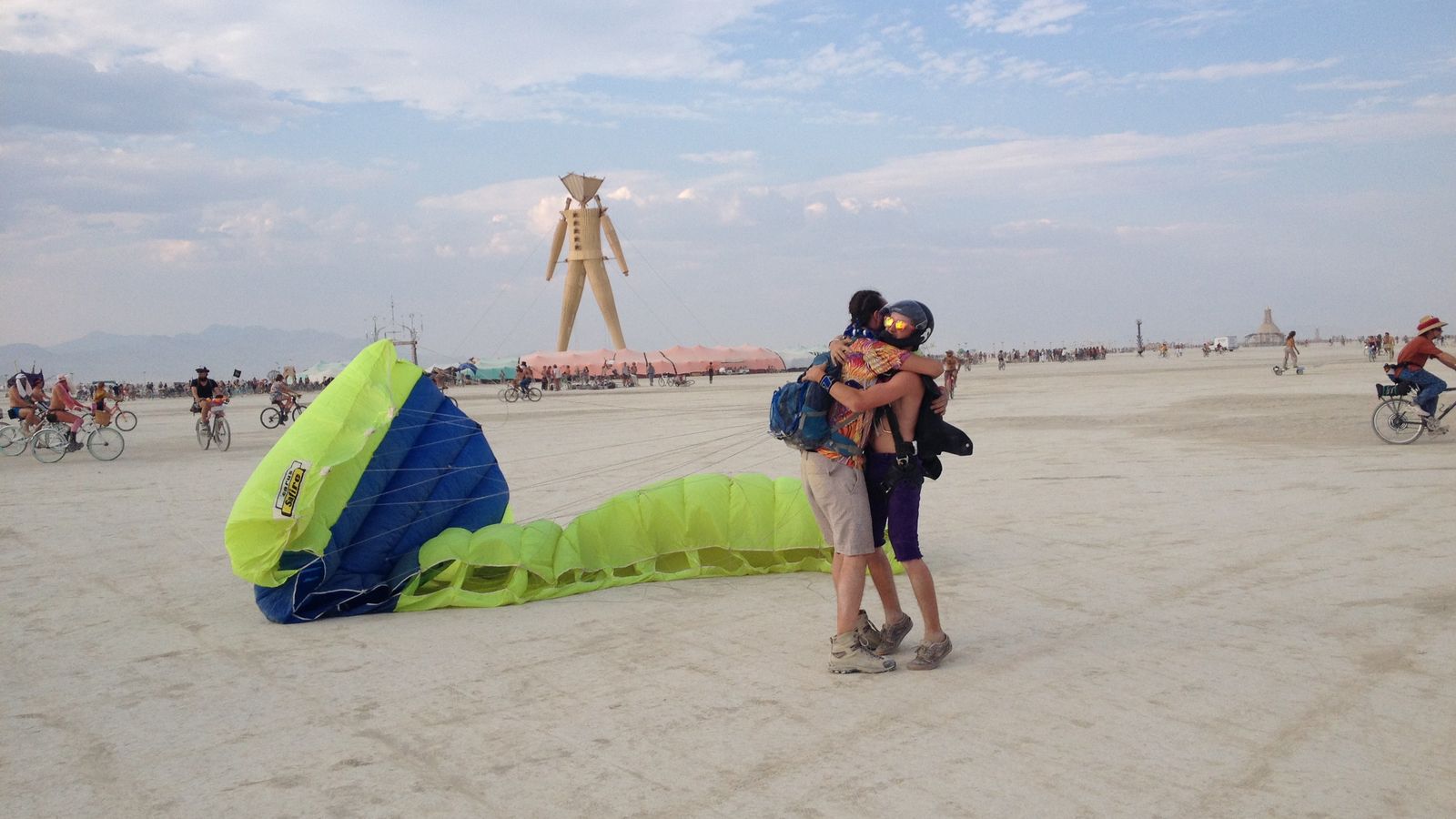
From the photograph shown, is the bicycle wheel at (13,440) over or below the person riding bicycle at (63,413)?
below

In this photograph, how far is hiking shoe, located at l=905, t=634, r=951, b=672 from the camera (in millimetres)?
4797

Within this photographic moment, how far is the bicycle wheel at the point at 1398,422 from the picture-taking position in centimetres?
1302

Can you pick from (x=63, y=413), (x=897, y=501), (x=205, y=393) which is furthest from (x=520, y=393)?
(x=897, y=501)

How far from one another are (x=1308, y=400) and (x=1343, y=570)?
17391 mm

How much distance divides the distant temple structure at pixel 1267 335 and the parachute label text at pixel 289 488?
7028 inches

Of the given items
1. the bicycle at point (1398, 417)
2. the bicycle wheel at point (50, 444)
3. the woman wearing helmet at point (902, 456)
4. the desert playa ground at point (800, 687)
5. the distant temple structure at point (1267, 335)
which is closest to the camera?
the desert playa ground at point (800, 687)

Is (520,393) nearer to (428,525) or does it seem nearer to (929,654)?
(428,525)

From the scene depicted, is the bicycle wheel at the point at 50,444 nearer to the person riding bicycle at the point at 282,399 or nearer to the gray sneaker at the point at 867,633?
the person riding bicycle at the point at 282,399

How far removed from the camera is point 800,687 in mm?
4590

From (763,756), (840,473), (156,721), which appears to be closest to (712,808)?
(763,756)

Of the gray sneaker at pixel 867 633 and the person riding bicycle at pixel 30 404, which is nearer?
the gray sneaker at pixel 867 633

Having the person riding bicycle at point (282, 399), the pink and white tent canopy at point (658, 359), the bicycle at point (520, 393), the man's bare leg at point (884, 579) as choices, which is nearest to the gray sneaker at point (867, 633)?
the man's bare leg at point (884, 579)

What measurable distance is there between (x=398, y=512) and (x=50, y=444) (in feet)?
47.8

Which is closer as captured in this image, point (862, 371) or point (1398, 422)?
point (862, 371)
